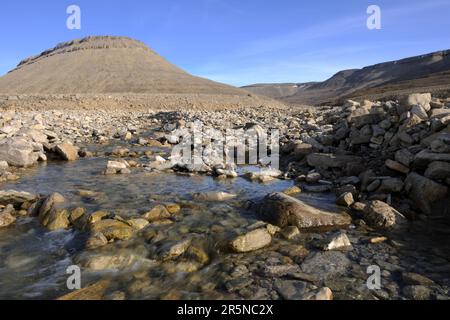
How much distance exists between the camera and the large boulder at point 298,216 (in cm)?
593

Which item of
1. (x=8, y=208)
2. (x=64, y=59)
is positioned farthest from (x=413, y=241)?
(x=64, y=59)

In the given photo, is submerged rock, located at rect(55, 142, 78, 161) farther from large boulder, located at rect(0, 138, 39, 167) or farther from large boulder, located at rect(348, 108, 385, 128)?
large boulder, located at rect(348, 108, 385, 128)

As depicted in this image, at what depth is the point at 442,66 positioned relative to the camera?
96.4m

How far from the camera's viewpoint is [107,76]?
6894cm

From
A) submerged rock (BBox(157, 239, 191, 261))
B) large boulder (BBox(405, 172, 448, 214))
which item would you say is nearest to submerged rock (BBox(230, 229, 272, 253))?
submerged rock (BBox(157, 239, 191, 261))

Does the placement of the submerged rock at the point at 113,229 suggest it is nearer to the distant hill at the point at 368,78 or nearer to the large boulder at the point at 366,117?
the large boulder at the point at 366,117

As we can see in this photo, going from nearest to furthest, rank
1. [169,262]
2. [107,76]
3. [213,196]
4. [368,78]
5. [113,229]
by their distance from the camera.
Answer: [169,262], [113,229], [213,196], [107,76], [368,78]

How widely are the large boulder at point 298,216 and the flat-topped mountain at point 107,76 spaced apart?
169 feet

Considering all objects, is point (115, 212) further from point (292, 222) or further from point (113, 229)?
point (292, 222)

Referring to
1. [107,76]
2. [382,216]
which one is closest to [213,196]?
[382,216]

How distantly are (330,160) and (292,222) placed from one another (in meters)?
3.98

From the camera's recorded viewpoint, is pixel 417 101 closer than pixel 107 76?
Yes

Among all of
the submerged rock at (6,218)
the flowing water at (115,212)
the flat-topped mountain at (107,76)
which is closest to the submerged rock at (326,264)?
the flowing water at (115,212)

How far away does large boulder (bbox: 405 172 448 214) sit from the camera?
20.9 ft
